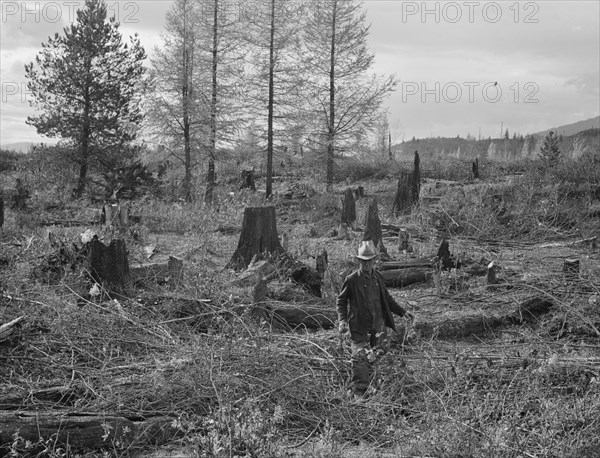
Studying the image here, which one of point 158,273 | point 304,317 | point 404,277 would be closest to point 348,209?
point 404,277

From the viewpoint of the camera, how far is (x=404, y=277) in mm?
9336

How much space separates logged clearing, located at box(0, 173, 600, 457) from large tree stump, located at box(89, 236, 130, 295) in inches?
8.2

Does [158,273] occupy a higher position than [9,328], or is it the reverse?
[158,273]

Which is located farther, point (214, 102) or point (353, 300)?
point (214, 102)

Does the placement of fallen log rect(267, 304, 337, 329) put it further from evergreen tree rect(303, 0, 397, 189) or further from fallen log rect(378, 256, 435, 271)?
evergreen tree rect(303, 0, 397, 189)

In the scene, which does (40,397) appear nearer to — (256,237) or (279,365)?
(279,365)

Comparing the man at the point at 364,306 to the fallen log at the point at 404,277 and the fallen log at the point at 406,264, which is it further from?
the fallen log at the point at 406,264

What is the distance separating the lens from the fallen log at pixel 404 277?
9305mm

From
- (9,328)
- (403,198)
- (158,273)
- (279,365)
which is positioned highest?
(403,198)

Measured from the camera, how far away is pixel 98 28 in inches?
902

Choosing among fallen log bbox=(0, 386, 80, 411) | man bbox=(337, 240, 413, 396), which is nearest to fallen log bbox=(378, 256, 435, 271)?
man bbox=(337, 240, 413, 396)

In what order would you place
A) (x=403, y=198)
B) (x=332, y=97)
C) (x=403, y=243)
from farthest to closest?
1. (x=332, y=97)
2. (x=403, y=198)
3. (x=403, y=243)

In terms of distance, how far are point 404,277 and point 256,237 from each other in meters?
2.45

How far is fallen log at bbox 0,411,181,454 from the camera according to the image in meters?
4.41
